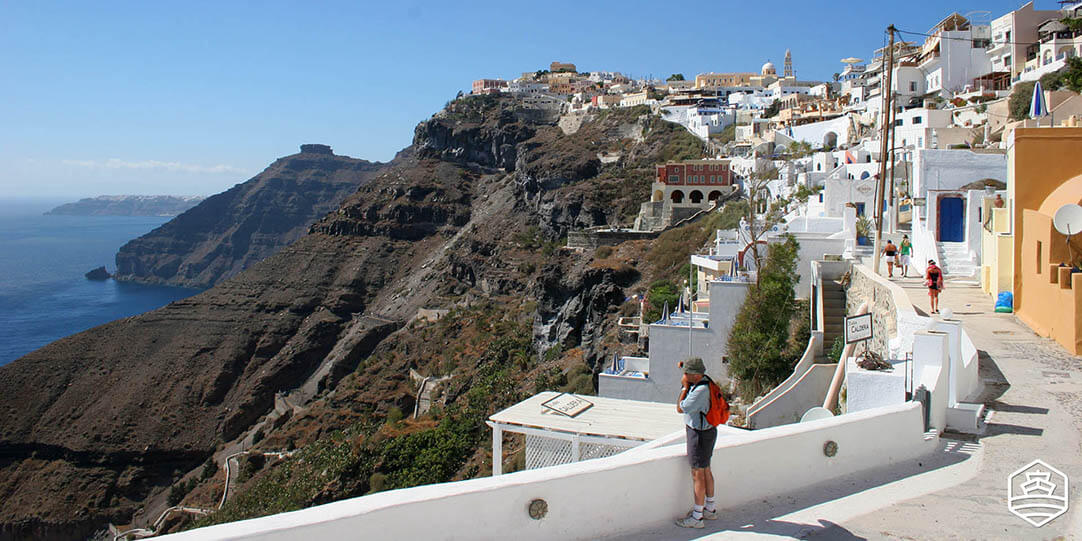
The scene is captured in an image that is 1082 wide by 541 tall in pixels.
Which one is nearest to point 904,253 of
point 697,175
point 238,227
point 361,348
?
point 697,175

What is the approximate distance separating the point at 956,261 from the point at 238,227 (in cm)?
14598

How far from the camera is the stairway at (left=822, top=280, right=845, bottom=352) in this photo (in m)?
10.4

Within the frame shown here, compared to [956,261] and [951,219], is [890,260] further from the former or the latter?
[951,219]

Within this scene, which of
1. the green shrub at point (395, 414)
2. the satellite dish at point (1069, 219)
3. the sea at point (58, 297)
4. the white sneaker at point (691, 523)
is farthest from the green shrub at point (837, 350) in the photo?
the sea at point (58, 297)

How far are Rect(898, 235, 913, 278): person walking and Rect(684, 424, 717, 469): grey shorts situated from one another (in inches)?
410

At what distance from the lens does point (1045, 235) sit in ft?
25.7

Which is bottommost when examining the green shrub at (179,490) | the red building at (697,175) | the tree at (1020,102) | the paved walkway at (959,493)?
the green shrub at (179,490)

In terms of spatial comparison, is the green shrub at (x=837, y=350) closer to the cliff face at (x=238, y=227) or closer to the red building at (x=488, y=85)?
the red building at (x=488, y=85)

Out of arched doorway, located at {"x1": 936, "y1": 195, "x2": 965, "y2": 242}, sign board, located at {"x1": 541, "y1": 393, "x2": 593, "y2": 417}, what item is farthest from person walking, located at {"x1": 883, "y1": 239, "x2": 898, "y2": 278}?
sign board, located at {"x1": 541, "y1": 393, "x2": 593, "y2": 417}

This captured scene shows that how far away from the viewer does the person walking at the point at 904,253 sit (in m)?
12.7

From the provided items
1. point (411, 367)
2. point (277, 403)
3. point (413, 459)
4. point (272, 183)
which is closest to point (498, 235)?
point (411, 367)

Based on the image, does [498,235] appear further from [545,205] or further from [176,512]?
[176,512]

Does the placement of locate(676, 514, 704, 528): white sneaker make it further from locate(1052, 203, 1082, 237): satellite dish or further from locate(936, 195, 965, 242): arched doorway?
locate(936, 195, 965, 242): arched doorway

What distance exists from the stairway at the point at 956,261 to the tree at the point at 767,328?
2350mm
